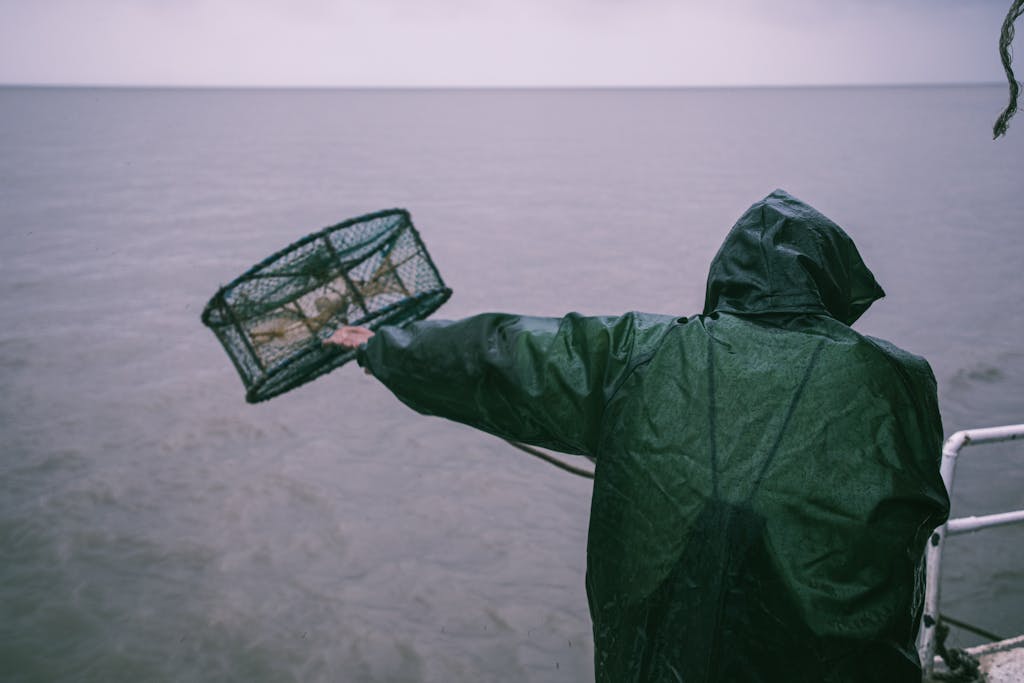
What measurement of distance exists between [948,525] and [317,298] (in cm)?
270

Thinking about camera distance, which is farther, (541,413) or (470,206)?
(470,206)

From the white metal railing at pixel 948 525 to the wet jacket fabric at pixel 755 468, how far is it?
0.96 m

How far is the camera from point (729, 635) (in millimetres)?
1641

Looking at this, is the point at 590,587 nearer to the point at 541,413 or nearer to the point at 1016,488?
the point at 541,413

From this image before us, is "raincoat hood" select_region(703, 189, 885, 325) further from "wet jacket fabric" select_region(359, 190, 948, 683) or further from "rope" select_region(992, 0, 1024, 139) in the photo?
"rope" select_region(992, 0, 1024, 139)

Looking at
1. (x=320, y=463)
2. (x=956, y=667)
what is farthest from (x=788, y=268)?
(x=320, y=463)

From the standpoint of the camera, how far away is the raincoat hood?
1760 mm

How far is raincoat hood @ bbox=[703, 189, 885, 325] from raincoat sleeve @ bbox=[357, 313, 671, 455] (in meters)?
0.20

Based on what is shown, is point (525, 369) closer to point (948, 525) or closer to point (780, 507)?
point (780, 507)

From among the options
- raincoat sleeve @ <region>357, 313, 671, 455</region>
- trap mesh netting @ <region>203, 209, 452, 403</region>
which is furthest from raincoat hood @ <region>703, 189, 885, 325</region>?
trap mesh netting @ <region>203, 209, 452, 403</region>

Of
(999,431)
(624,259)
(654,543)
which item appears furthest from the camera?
(624,259)

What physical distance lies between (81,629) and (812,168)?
2949cm

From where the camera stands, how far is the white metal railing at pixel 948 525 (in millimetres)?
2662


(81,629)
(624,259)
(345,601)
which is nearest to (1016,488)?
(345,601)
